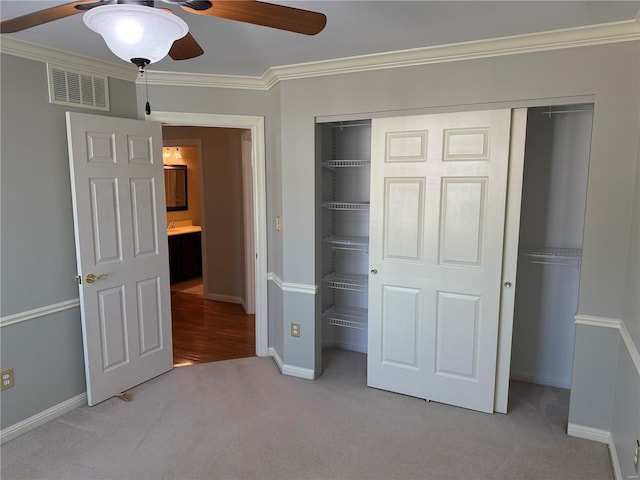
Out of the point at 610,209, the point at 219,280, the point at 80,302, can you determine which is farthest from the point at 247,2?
the point at 219,280

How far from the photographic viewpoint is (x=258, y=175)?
3475 mm

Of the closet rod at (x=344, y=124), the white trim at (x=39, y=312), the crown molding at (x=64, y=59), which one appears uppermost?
the crown molding at (x=64, y=59)

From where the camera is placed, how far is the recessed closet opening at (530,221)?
2900 mm

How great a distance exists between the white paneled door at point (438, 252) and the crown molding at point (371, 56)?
1.18 feet

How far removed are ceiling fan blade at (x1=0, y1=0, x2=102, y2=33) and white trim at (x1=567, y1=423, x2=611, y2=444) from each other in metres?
3.16

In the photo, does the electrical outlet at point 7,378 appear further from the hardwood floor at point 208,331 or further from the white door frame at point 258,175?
the white door frame at point 258,175

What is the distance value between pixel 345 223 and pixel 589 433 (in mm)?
2211

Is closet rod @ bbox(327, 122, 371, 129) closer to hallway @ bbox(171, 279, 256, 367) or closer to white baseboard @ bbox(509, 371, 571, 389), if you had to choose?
hallway @ bbox(171, 279, 256, 367)

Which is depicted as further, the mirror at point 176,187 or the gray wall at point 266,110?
the mirror at point 176,187

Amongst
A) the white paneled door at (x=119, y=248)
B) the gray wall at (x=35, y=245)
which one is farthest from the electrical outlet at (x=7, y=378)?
the white paneled door at (x=119, y=248)

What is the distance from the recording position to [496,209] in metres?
2.63

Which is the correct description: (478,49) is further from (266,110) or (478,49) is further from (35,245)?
(35,245)

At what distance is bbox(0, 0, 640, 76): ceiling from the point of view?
6.54 ft

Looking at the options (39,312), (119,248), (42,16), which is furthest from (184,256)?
(42,16)
